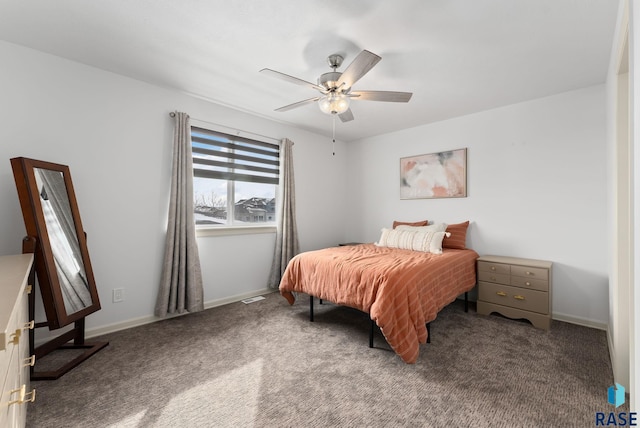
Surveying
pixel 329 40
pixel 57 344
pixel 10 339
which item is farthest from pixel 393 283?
pixel 57 344

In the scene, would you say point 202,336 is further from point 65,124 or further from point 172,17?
point 172,17

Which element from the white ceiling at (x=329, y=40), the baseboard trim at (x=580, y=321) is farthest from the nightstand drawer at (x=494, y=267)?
the white ceiling at (x=329, y=40)

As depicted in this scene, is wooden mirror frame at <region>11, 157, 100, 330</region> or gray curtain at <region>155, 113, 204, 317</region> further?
gray curtain at <region>155, 113, 204, 317</region>

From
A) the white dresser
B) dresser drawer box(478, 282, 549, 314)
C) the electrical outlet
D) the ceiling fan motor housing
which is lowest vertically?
dresser drawer box(478, 282, 549, 314)

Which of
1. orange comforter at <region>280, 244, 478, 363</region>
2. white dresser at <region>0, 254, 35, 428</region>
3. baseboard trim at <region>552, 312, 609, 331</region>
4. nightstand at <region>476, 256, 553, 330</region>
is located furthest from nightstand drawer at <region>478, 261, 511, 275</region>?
white dresser at <region>0, 254, 35, 428</region>

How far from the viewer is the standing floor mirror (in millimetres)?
1989

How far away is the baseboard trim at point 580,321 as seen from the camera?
2803 mm

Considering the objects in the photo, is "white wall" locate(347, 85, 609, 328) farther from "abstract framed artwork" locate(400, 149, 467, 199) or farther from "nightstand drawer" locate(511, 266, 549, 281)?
"nightstand drawer" locate(511, 266, 549, 281)

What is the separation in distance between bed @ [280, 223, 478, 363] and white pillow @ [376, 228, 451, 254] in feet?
0.45

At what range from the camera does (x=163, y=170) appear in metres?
3.01

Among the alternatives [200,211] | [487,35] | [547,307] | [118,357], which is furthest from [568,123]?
[118,357]

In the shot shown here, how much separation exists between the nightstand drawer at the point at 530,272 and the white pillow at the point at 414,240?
2.45 feet

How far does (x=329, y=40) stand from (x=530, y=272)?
2.91 meters

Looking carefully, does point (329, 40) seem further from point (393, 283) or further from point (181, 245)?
point (181, 245)
